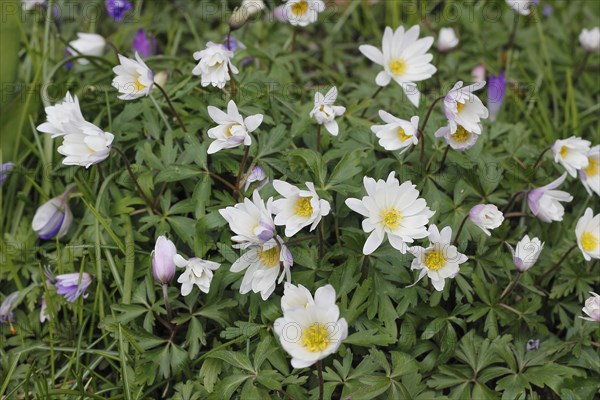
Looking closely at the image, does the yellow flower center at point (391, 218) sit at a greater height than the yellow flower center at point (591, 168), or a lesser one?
greater

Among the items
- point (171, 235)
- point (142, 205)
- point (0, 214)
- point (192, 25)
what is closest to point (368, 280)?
point (171, 235)

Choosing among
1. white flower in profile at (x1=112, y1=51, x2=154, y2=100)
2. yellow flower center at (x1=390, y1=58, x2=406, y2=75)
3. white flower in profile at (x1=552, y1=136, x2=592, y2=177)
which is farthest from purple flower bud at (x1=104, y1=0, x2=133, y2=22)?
white flower in profile at (x1=552, y1=136, x2=592, y2=177)

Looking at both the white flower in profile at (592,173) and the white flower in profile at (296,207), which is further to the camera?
the white flower in profile at (592,173)

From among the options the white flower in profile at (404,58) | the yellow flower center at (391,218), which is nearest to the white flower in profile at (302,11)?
the white flower in profile at (404,58)

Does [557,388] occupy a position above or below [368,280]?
below

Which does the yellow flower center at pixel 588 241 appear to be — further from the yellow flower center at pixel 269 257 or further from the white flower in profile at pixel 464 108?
the yellow flower center at pixel 269 257

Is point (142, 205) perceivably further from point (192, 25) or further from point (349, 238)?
point (192, 25)

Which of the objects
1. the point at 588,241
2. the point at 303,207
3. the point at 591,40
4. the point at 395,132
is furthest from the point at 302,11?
the point at 591,40

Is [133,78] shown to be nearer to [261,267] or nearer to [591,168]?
[261,267]

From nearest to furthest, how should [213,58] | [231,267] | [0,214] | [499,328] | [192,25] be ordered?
1. [231,267]
2. [213,58]
3. [499,328]
4. [0,214]
5. [192,25]
